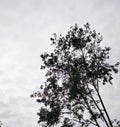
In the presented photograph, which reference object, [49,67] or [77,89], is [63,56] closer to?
[49,67]

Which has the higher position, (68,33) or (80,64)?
(68,33)

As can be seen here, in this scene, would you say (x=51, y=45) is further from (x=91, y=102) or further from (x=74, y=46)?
(x=91, y=102)

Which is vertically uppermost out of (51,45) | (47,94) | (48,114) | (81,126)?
(51,45)

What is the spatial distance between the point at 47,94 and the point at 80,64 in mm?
5949

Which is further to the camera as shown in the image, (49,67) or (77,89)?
(49,67)

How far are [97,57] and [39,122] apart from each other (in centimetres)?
1157

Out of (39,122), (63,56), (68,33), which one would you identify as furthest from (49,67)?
(39,122)

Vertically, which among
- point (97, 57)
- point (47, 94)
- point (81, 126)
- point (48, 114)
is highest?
point (97, 57)

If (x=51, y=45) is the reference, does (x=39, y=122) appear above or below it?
below

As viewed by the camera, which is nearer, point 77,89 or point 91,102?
point 77,89

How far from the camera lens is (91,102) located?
110 feet

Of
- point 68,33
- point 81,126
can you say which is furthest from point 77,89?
point 68,33

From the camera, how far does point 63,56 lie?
33625 millimetres

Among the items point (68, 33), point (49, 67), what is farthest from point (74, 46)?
point (49, 67)
